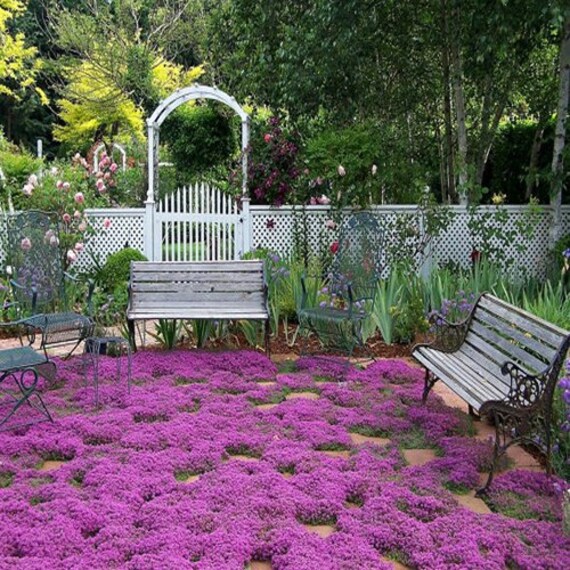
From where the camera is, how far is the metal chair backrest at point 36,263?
6113mm

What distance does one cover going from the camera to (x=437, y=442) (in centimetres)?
421

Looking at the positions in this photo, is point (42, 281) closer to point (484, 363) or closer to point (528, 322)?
point (484, 363)

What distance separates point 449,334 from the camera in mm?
5180

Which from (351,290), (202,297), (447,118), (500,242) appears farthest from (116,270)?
(447,118)

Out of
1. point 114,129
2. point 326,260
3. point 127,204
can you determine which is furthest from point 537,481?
point 114,129

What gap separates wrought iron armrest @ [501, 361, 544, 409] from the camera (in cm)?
353

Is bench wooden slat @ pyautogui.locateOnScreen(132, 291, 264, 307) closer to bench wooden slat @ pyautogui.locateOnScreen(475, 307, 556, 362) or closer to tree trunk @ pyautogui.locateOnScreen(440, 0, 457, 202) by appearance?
bench wooden slat @ pyautogui.locateOnScreen(475, 307, 556, 362)

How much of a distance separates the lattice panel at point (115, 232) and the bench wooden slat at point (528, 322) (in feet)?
18.3

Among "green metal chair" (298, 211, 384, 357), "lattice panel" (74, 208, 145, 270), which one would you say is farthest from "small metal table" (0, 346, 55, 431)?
"lattice panel" (74, 208, 145, 270)

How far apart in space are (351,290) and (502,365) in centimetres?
242

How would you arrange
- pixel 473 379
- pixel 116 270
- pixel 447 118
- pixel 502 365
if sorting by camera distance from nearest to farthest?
pixel 502 365
pixel 473 379
pixel 116 270
pixel 447 118

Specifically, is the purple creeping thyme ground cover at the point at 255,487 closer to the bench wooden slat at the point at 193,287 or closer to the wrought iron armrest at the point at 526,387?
the wrought iron armrest at the point at 526,387

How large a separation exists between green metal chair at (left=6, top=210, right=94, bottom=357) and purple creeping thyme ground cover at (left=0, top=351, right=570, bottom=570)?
0.60 metres

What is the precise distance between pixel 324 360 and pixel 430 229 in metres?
2.97
